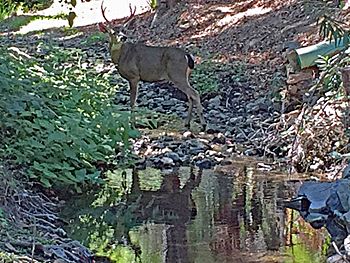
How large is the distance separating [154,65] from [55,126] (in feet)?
14.8

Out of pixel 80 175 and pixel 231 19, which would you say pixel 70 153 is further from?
pixel 231 19

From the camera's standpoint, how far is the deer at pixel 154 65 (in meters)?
12.1

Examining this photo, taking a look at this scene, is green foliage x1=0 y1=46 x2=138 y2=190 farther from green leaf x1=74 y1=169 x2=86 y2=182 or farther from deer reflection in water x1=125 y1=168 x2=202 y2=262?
deer reflection in water x1=125 y1=168 x2=202 y2=262

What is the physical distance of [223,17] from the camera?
61.9ft

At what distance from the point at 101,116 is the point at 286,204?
2202mm

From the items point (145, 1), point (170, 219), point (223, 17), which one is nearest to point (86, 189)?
point (170, 219)

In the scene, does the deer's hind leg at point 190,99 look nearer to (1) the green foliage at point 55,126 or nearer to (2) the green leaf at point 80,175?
(1) the green foliage at point 55,126

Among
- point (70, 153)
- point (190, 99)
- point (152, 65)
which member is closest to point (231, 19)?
point (152, 65)

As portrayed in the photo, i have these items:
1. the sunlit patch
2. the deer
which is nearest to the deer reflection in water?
the deer

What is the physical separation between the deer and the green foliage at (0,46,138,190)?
8.32 ft

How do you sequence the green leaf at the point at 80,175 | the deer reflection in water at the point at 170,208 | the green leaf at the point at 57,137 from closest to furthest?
the deer reflection in water at the point at 170,208 < the green leaf at the point at 57,137 < the green leaf at the point at 80,175

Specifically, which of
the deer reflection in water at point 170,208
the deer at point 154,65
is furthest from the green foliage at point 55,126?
the deer at point 154,65

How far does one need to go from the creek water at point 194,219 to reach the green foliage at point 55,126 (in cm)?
29

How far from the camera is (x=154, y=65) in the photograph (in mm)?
12531
